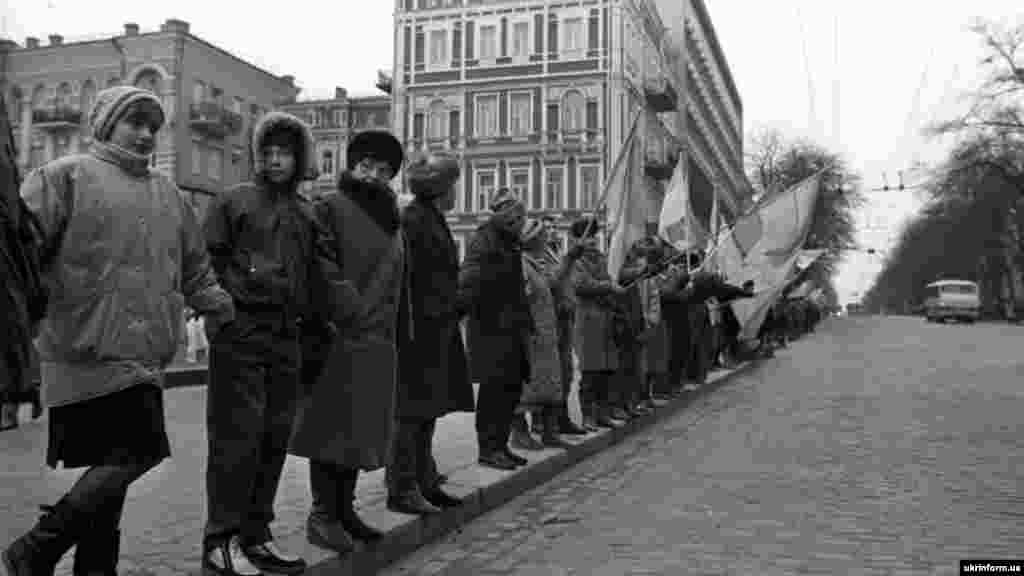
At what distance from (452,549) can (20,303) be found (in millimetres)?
2993

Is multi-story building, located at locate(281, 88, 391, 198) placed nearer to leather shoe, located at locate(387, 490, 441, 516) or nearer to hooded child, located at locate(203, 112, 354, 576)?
leather shoe, located at locate(387, 490, 441, 516)

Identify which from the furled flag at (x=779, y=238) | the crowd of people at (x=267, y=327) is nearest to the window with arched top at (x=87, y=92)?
the furled flag at (x=779, y=238)

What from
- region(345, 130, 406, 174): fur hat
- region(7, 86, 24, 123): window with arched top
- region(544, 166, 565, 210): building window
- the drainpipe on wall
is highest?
the drainpipe on wall

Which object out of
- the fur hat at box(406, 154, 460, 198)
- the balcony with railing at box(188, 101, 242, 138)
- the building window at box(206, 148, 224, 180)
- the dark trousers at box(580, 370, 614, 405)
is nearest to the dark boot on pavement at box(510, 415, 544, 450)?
the dark trousers at box(580, 370, 614, 405)

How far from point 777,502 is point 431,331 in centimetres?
250

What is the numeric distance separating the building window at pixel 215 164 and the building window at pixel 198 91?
2650mm

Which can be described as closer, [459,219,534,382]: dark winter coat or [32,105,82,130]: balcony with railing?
[459,219,534,382]: dark winter coat

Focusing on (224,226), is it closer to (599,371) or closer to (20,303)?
(20,303)

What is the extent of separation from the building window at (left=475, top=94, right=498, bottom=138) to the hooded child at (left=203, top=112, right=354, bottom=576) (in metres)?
44.9

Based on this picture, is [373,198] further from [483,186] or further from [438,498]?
[483,186]

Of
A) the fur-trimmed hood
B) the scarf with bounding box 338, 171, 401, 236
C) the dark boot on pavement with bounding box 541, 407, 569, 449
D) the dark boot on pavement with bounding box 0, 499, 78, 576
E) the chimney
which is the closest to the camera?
the dark boot on pavement with bounding box 0, 499, 78, 576

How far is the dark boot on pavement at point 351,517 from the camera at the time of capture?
472cm

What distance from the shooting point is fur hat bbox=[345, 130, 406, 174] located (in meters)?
4.88

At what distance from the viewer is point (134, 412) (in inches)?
141
